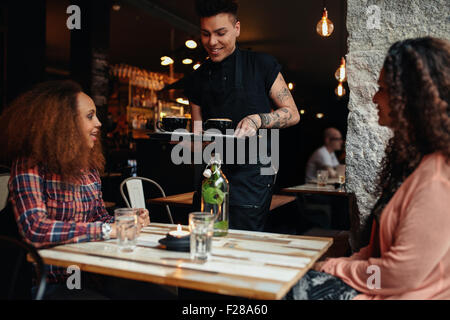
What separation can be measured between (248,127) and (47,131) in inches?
33.5

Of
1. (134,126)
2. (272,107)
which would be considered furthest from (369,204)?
(134,126)

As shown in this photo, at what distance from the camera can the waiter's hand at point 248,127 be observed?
1782 millimetres

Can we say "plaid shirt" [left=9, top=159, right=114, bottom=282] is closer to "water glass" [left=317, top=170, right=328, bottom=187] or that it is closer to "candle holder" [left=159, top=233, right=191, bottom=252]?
"candle holder" [left=159, top=233, right=191, bottom=252]

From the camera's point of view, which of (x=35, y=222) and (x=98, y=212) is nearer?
(x=35, y=222)

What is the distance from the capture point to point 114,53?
940 cm

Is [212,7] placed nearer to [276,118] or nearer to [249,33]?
[276,118]

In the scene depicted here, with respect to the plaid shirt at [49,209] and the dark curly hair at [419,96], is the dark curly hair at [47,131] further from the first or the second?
the dark curly hair at [419,96]

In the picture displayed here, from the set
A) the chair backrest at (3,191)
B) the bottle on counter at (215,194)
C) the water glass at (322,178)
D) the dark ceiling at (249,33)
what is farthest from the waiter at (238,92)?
the dark ceiling at (249,33)

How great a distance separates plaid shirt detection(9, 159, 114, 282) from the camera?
1458mm

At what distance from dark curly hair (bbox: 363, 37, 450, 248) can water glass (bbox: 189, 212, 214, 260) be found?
70 cm

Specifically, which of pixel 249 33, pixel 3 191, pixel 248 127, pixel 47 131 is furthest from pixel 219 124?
pixel 249 33

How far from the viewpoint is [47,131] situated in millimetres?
1637

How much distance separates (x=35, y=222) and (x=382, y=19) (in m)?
1.84
